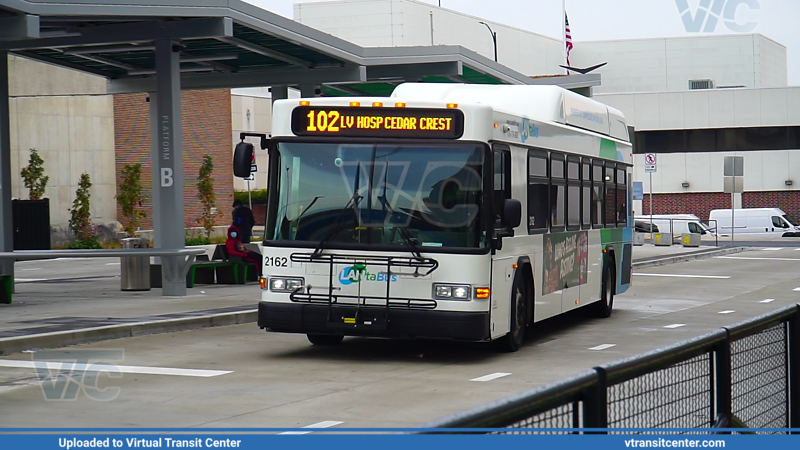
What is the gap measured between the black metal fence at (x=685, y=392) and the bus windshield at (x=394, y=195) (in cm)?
540

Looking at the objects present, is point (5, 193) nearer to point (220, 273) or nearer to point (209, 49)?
point (209, 49)

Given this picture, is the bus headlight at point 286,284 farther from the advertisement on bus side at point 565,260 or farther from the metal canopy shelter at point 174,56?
the metal canopy shelter at point 174,56

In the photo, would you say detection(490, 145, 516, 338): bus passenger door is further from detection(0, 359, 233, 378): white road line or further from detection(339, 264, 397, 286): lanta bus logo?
detection(0, 359, 233, 378): white road line

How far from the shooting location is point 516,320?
505 inches

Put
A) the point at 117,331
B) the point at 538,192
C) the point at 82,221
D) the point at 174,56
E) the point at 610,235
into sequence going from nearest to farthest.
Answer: the point at 538,192, the point at 117,331, the point at 610,235, the point at 174,56, the point at 82,221

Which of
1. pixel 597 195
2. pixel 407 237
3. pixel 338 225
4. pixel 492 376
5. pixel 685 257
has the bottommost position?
pixel 685 257

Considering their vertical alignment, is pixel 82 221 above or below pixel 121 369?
above

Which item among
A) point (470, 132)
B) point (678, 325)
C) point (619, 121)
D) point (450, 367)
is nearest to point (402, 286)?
point (450, 367)

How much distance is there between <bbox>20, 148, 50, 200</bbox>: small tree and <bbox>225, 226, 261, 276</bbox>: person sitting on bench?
17873 millimetres

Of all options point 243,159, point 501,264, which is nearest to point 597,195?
point 501,264

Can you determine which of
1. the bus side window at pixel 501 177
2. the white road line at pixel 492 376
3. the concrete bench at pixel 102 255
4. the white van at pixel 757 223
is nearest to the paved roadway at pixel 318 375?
the white road line at pixel 492 376

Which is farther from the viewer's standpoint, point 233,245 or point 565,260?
point 233,245

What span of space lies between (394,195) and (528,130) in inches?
94.6

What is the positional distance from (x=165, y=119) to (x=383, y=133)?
8.63 metres
